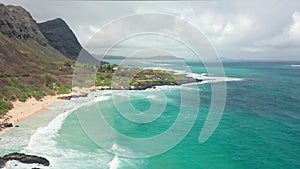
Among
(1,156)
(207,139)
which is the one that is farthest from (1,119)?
(207,139)

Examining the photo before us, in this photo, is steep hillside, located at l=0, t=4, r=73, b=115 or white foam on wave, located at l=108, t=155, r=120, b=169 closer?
white foam on wave, located at l=108, t=155, r=120, b=169

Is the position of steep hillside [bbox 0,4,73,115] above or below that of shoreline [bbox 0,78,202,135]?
above

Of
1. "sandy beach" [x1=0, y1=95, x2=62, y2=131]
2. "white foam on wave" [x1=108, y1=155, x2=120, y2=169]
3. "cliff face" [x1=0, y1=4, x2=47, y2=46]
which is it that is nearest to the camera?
"white foam on wave" [x1=108, y1=155, x2=120, y2=169]

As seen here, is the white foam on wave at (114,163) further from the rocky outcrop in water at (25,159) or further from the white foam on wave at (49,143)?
the rocky outcrop in water at (25,159)

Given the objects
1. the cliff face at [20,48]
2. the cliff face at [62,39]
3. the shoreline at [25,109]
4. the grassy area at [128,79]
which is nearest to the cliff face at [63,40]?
the cliff face at [62,39]

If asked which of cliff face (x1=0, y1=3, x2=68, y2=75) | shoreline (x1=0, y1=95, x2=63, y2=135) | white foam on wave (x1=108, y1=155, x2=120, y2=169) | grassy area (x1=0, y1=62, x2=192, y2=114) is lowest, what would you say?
white foam on wave (x1=108, y1=155, x2=120, y2=169)

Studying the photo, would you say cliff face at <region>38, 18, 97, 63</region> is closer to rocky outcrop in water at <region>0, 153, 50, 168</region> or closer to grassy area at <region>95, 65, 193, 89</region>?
grassy area at <region>95, 65, 193, 89</region>

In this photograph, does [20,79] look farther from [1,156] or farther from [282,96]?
[282,96]

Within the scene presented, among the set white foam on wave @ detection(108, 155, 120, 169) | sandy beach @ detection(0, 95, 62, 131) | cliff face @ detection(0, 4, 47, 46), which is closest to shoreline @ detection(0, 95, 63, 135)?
sandy beach @ detection(0, 95, 62, 131)
